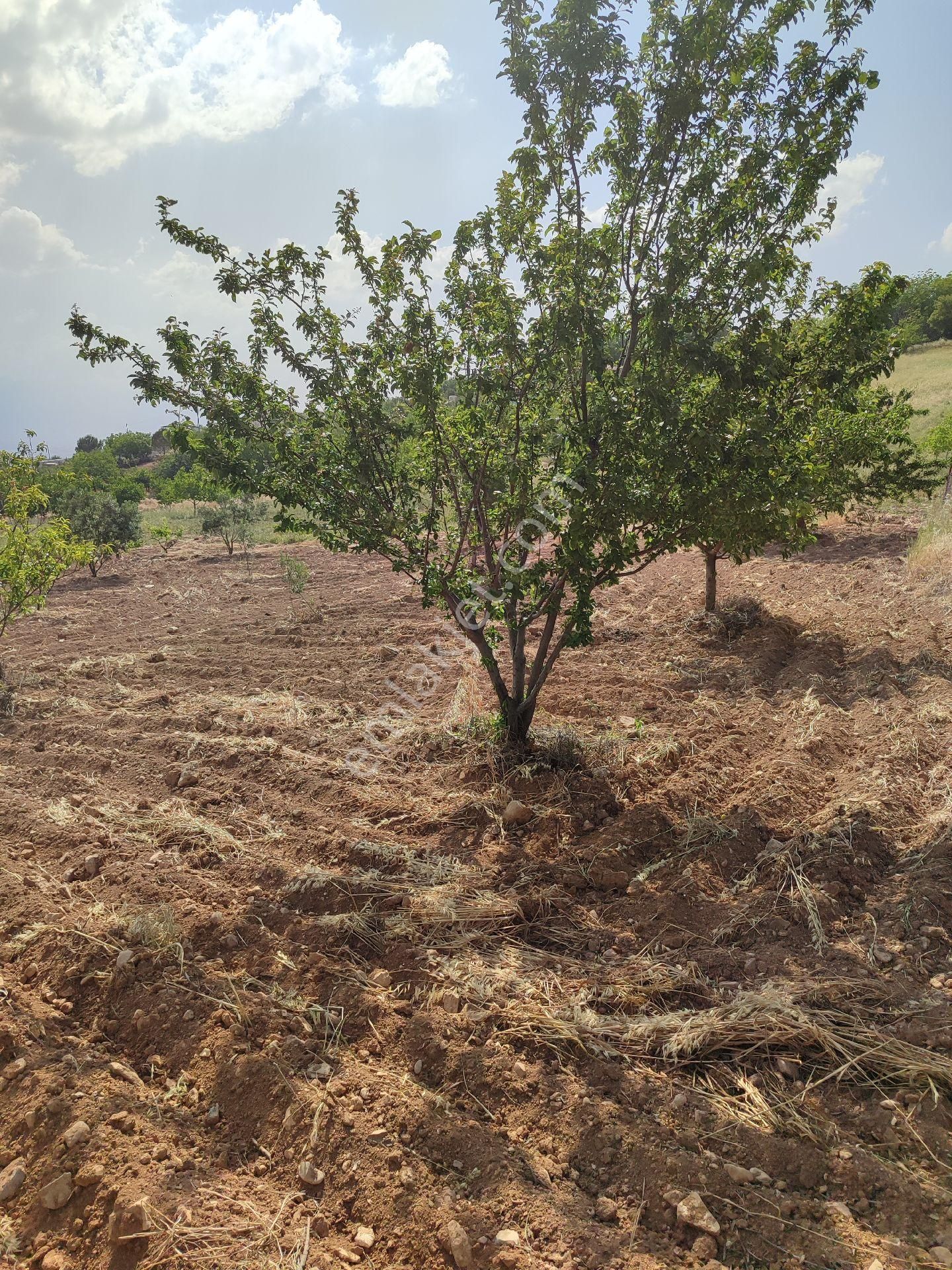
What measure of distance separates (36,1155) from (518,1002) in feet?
6.30

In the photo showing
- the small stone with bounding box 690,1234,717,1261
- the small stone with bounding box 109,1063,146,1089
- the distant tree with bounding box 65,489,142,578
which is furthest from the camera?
the distant tree with bounding box 65,489,142,578

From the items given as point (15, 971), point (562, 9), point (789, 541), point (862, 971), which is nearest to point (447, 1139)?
point (862, 971)

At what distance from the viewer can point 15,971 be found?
3.76m

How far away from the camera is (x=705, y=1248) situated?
88.7 inches

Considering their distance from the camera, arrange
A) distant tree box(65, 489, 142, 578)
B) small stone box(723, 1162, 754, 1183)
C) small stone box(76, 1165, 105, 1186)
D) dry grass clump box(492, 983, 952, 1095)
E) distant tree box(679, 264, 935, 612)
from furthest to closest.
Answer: distant tree box(65, 489, 142, 578), distant tree box(679, 264, 935, 612), dry grass clump box(492, 983, 952, 1095), small stone box(76, 1165, 105, 1186), small stone box(723, 1162, 754, 1183)

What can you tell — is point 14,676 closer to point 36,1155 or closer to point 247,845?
point 247,845

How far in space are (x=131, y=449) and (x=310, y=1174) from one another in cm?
6686

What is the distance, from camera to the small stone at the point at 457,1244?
2.28m

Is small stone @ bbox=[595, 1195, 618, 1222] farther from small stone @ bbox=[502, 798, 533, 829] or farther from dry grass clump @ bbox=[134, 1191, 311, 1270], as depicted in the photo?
small stone @ bbox=[502, 798, 533, 829]

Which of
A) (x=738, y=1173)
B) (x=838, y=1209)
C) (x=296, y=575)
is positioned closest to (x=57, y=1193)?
(x=738, y=1173)

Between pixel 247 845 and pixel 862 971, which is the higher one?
pixel 247 845

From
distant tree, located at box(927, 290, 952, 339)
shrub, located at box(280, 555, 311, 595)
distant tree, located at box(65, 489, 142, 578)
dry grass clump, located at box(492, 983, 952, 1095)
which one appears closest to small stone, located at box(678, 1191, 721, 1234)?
dry grass clump, located at box(492, 983, 952, 1095)

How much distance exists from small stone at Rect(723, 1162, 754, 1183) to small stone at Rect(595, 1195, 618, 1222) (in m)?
0.40

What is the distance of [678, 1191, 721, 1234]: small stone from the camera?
230 centimetres
